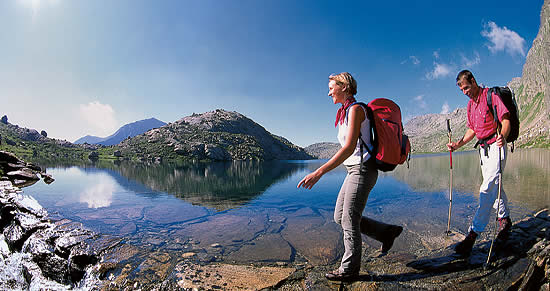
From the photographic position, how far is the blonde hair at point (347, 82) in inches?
130

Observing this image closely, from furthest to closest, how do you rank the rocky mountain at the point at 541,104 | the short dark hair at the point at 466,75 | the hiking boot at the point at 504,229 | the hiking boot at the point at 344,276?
the rocky mountain at the point at 541,104, the short dark hair at the point at 466,75, the hiking boot at the point at 504,229, the hiking boot at the point at 344,276

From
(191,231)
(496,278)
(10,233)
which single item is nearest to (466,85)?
(496,278)

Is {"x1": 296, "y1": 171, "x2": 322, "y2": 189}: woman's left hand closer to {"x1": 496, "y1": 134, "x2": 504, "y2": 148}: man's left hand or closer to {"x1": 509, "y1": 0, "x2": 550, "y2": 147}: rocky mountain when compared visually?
{"x1": 496, "y1": 134, "x2": 504, "y2": 148}: man's left hand

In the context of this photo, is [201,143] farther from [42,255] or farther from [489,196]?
[489,196]

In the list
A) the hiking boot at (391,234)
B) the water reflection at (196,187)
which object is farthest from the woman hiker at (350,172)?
the water reflection at (196,187)

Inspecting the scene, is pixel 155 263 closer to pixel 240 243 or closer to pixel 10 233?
pixel 240 243

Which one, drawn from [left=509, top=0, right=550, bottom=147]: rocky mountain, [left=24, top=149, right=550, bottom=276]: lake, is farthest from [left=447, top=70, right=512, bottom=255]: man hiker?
[left=509, top=0, right=550, bottom=147]: rocky mountain

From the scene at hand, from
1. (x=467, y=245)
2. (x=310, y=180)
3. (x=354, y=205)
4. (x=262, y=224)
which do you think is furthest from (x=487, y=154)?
(x=262, y=224)

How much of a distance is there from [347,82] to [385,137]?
961mm

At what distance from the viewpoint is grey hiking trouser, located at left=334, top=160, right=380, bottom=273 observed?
310 cm

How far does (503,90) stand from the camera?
3.88 meters

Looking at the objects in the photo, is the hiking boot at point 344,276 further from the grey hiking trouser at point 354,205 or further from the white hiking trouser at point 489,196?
the white hiking trouser at point 489,196

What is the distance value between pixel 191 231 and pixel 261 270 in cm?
435

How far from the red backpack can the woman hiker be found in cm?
8
